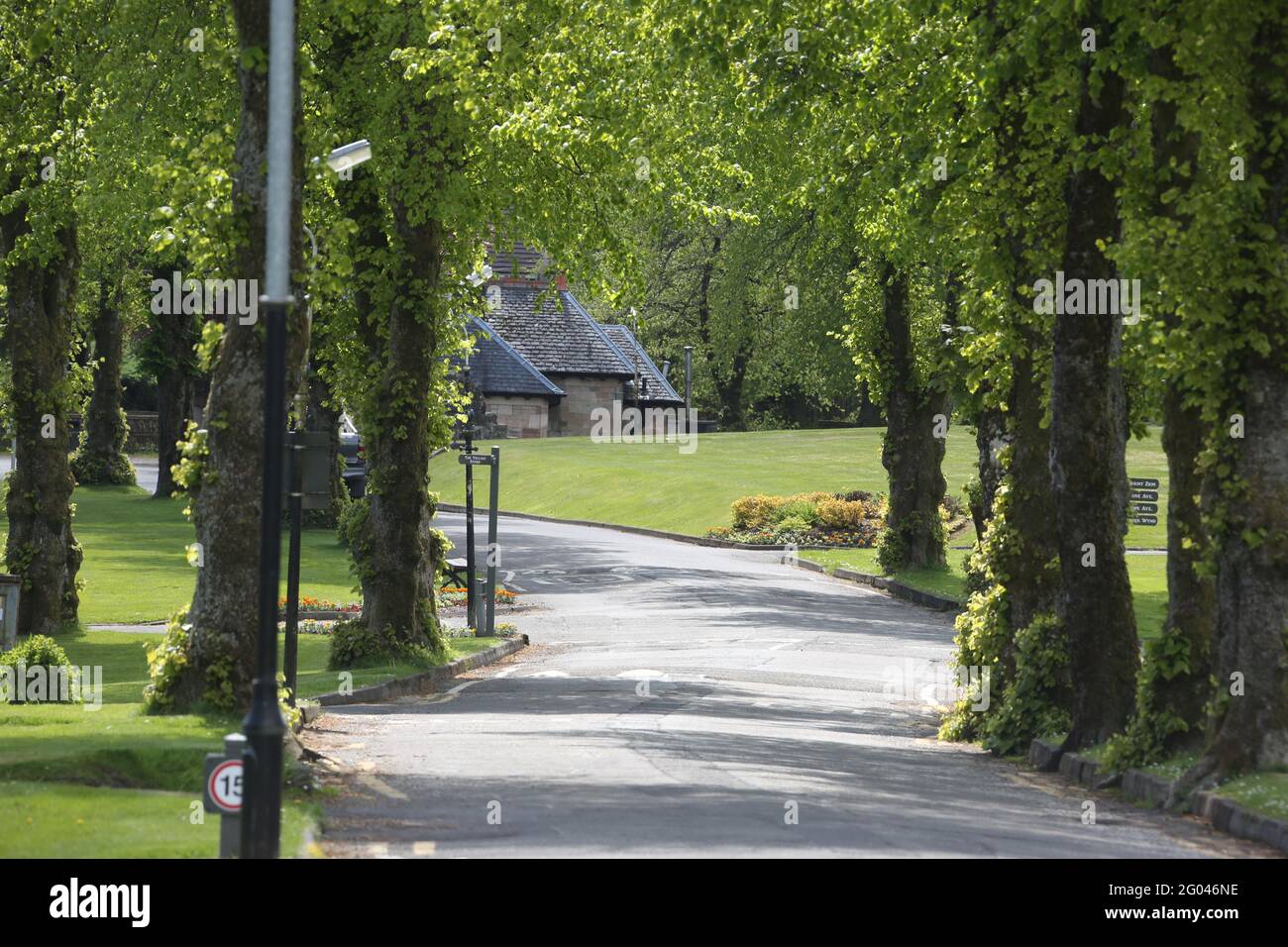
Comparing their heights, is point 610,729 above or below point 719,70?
below

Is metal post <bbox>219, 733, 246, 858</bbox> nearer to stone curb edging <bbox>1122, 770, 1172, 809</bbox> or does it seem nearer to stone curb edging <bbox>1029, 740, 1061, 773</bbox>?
stone curb edging <bbox>1122, 770, 1172, 809</bbox>

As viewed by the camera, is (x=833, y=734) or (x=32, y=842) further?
(x=833, y=734)

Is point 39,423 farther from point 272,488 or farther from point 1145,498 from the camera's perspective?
point 1145,498

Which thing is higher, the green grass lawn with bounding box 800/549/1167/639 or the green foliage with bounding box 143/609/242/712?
the green foliage with bounding box 143/609/242/712

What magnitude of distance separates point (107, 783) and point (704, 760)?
494 cm

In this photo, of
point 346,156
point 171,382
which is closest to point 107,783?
point 346,156

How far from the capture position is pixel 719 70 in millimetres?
17906

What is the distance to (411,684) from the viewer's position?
23.3 meters

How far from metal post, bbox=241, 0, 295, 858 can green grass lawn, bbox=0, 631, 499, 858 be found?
974mm

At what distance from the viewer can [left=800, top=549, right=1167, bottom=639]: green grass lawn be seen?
34062 mm

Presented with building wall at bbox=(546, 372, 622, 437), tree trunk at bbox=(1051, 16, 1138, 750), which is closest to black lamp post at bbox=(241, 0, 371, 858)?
tree trunk at bbox=(1051, 16, 1138, 750)
